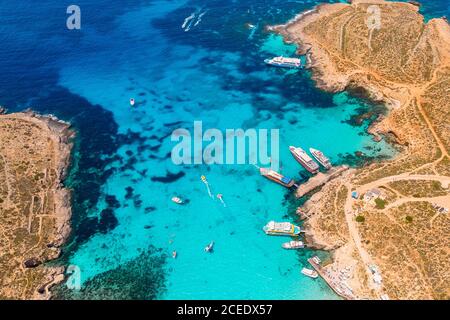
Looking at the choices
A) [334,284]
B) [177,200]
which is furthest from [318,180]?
[177,200]

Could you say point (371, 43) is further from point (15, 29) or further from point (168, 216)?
point (15, 29)

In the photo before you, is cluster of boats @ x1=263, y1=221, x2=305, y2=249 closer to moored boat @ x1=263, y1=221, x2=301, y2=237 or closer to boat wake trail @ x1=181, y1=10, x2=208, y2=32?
moored boat @ x1=263, y1=221, x2=301, y2=237

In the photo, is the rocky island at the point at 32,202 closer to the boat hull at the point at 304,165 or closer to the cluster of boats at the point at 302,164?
the cluster of boats at the point at 302,164

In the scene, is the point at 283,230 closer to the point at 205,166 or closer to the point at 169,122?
the point at 205,166

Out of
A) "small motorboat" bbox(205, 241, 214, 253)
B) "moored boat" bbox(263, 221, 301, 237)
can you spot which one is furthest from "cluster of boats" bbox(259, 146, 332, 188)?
"small motorboat" bbox(205, 241, 214, 253)

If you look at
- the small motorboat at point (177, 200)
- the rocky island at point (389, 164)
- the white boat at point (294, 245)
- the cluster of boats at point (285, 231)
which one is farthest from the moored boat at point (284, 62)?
the white boat at point (294, 245)
